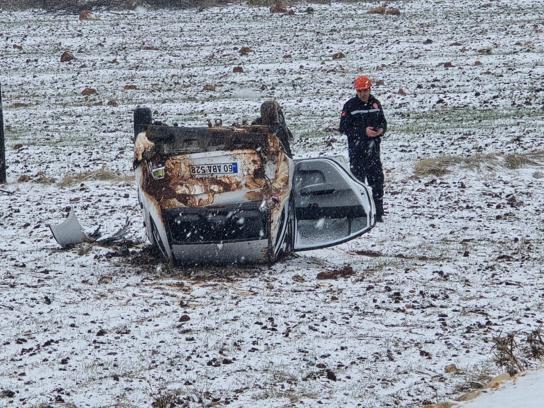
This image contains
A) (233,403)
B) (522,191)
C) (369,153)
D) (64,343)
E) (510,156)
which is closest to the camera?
(233,403)

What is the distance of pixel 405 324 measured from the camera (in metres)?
8.18

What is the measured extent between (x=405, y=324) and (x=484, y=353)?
899 mm

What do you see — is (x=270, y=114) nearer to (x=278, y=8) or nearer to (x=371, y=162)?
(x=371, y=162)

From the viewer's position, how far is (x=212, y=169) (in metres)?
9.79

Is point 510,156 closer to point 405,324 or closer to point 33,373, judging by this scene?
point 405,324

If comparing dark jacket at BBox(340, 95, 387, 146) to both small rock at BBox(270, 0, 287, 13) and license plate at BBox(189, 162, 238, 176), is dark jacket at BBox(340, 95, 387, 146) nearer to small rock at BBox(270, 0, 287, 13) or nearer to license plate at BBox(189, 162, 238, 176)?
license plate at BBox(189, 162, 238, 176)

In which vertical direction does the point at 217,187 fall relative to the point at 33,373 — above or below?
above

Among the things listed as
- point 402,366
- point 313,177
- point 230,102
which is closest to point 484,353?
point 402,366

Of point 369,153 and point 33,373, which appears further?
point 369,153

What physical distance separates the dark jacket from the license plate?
290 cm

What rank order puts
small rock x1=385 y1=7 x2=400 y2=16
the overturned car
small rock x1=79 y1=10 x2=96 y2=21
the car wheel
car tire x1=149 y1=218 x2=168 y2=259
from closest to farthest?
the overturned car < car tire x1=149 y1=218 x2=168 y2=259 < the car wheel < small rock x1=385 y1=7 x2=400 y2=16 < small rock x1=79 y1=10 x2=96 y2=21

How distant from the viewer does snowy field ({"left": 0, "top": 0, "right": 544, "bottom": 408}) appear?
7.09 m

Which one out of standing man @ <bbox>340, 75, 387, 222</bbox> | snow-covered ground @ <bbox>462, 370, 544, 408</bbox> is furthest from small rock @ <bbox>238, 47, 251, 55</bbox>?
snow-covered ground @ <bbox>462, 370, 544, 408</bbox>

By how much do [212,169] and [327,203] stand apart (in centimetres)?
178
